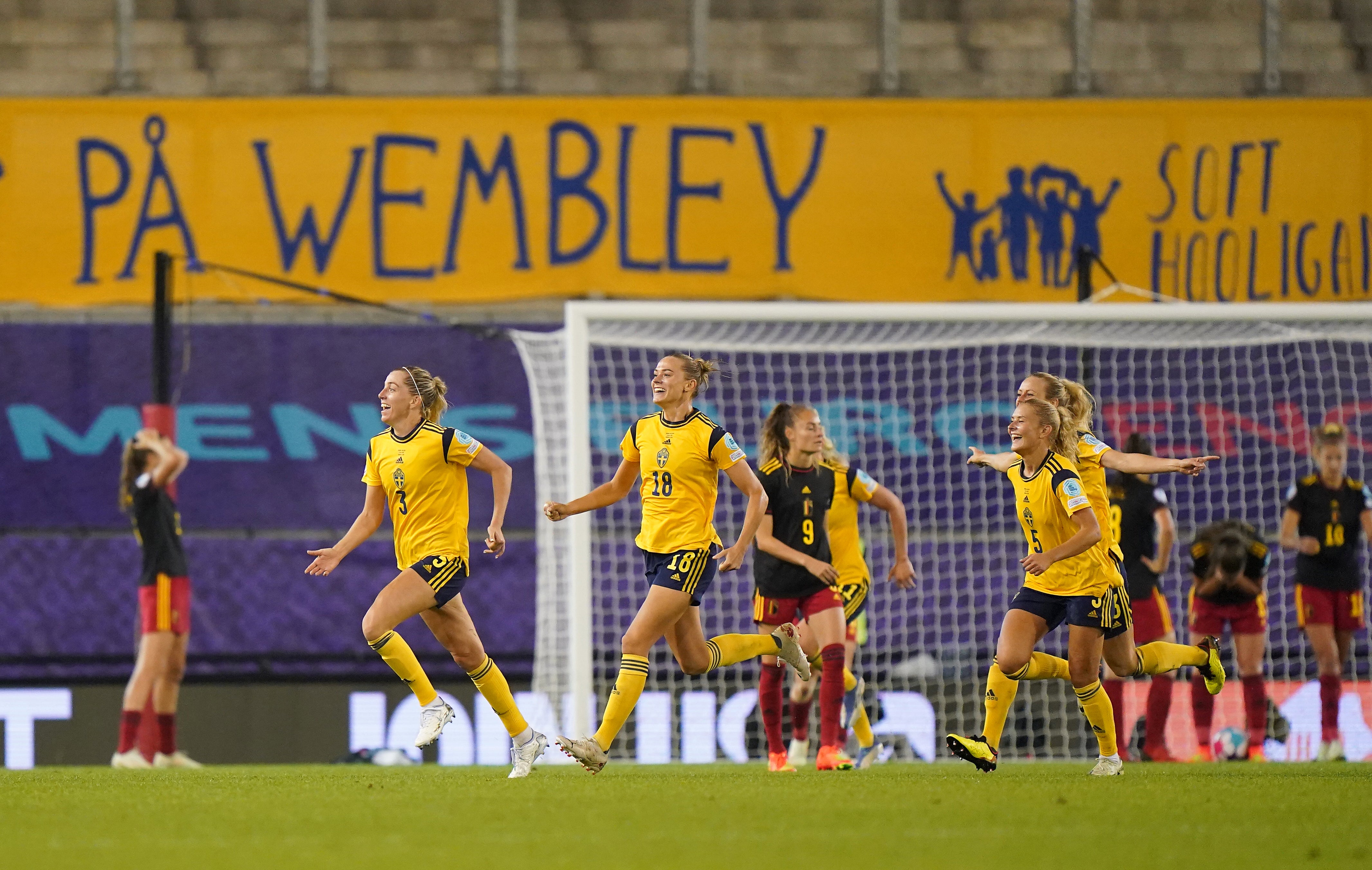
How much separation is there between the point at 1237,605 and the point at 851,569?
2.53 meters

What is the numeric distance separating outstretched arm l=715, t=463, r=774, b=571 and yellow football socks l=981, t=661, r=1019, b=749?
1.17 m

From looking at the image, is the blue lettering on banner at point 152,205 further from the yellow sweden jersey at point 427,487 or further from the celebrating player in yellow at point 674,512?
the celebrating player in yellow at point 674,512

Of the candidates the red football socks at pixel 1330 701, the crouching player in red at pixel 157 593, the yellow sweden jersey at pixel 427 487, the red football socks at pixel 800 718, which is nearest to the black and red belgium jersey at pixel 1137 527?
the red football socks at pixel 1330 701

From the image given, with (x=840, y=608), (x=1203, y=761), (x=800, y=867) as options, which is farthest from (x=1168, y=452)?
(x=800, y=867)

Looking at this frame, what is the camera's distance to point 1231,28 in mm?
14820

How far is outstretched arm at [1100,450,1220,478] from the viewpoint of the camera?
714 cm

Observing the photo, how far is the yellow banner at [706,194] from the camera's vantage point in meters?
13.1

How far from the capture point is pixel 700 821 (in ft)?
18.5

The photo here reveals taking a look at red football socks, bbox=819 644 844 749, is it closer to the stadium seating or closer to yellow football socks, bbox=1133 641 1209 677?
yellow football socks, bbox=1133 641 1209 677

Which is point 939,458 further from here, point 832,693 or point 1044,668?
point 1044,668

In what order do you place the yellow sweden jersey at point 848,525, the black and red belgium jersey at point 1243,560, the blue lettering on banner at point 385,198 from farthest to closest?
1. the blue lettering on banner at point 385,198
2. the black and red belgium jersey at point 1243,560
3. the yellow sweden jersey at point 848,525

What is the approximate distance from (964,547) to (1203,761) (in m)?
2.63

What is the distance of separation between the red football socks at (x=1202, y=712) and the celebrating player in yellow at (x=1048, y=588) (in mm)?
2880

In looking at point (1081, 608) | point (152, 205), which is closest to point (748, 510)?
point (1081, 608)
